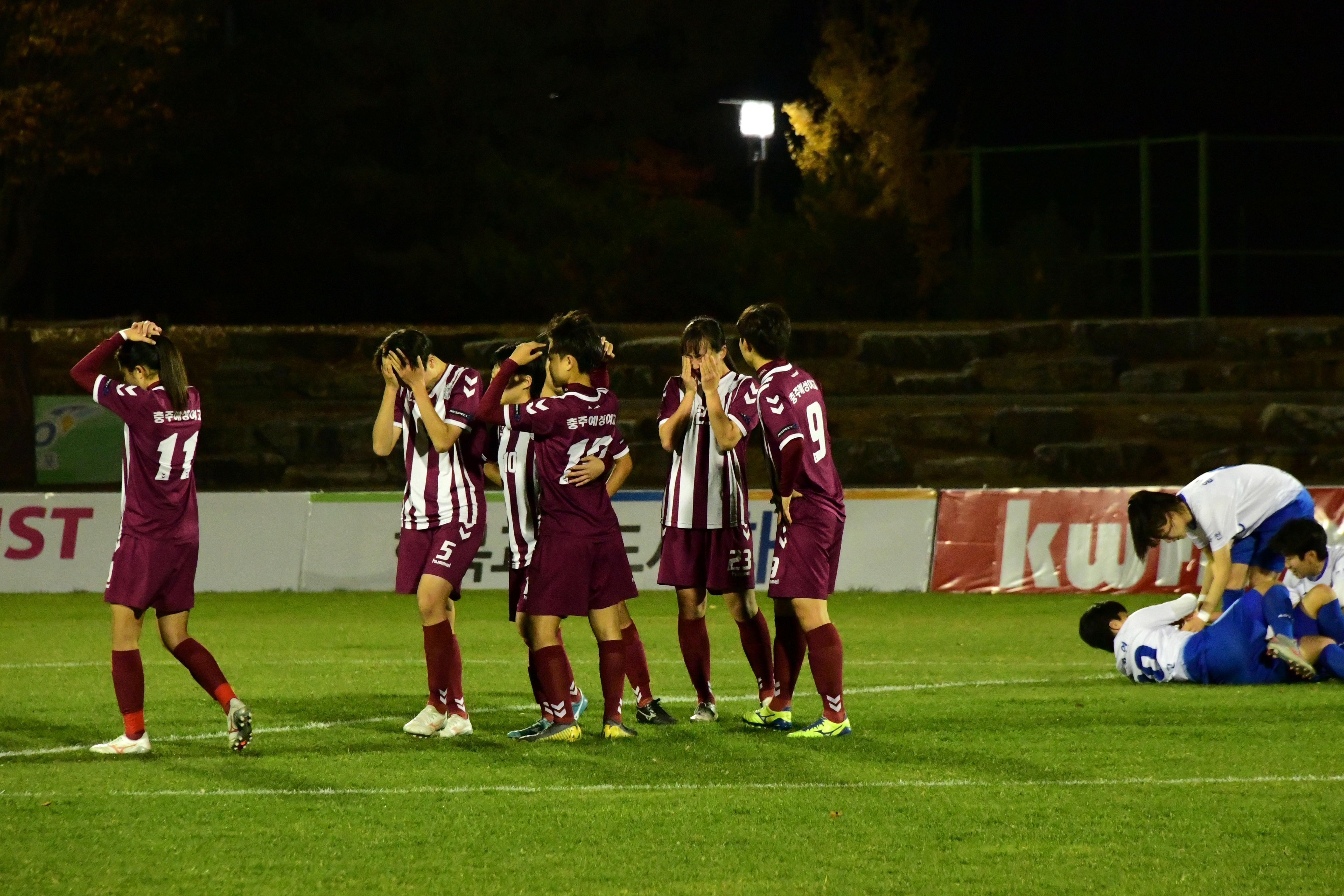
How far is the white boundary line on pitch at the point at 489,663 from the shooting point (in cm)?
1154

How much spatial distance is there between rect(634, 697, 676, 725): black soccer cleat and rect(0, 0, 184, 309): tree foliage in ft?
69.9

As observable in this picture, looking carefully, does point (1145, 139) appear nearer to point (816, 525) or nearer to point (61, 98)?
point (61, 98)

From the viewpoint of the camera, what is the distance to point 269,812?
21.8 ft

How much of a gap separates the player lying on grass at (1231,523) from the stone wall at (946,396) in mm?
13270

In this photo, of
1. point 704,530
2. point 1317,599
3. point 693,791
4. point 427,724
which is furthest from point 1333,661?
point 427,724

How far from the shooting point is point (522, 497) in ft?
27.3

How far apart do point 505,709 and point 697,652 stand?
1284mm

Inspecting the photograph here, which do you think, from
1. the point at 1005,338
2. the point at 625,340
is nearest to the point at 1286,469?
the point at 1005,338

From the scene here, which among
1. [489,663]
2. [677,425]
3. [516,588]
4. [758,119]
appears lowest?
[489,663]

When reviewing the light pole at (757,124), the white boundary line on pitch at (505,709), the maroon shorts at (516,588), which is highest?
the light pole at (757,124)

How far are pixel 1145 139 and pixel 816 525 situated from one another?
2227 centimetres

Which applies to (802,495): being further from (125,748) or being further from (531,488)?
(125,748)

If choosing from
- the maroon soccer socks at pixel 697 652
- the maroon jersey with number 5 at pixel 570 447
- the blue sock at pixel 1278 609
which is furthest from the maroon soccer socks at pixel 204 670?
the blue sock at pixel 1278 609

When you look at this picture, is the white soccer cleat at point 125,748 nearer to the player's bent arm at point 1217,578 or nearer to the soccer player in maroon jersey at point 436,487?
the soccer player in maroon jersey at point 436,487
